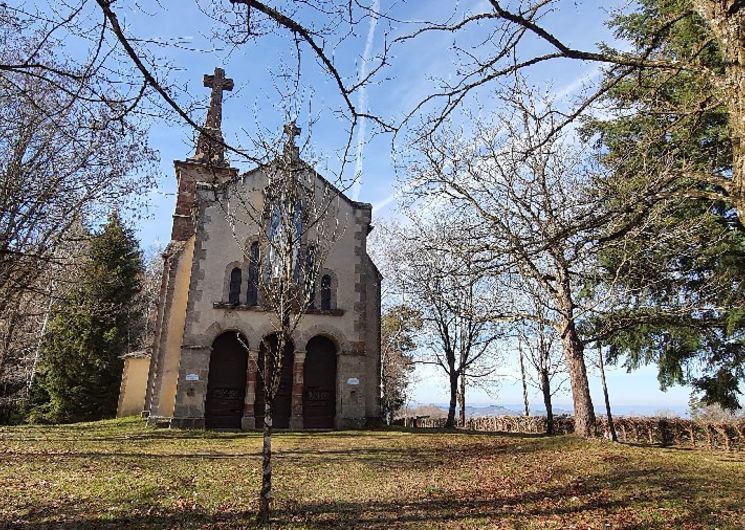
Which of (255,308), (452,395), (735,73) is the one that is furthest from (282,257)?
(452,395)

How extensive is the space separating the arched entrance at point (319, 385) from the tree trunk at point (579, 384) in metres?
9.20

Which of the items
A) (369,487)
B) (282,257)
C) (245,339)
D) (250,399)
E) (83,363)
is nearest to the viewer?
(282,257)

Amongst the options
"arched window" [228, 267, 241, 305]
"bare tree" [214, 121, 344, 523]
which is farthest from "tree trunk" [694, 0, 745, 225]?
"arched window" [228, 267, 241, 305]

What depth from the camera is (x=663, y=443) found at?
22.1 meters

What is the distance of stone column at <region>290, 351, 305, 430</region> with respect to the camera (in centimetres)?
1814

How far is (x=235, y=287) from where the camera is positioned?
62.2 ft

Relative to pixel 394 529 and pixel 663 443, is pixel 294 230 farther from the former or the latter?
pixel 663 443

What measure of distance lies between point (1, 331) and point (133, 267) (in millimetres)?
13657

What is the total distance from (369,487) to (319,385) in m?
10.1

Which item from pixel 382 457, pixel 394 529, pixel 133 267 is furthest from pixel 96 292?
pixel 394 529

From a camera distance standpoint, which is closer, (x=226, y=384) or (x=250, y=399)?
(x=250, y=399)

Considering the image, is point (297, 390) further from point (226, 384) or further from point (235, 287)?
point (235, 287)

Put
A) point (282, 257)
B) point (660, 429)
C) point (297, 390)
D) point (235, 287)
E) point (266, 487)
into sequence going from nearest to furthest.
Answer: point (266, 487) → point (282, 257) → point (297, 390) → point (235, 287) → point (660, 429)

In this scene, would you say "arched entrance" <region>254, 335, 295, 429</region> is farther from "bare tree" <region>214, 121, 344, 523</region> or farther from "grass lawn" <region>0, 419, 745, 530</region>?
"bare tree" <region>214, 121, 344, 523</region>
